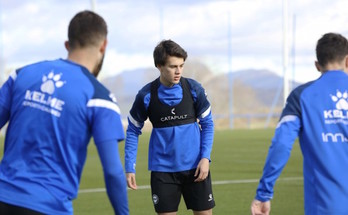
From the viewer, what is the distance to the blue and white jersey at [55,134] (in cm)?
399

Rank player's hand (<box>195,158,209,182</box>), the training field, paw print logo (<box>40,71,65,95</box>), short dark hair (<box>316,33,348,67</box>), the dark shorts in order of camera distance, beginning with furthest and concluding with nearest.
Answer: the training field < player's hand (<box>195,158,209,182</box>) < short dark hair (<box>316,33,348,67</box>) < paw print logo (<box>40,71,65,95</box>) < the dark shorts

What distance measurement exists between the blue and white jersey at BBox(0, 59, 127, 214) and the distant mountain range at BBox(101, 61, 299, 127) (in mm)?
38541

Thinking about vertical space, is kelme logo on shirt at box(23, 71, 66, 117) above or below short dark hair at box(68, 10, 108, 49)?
below

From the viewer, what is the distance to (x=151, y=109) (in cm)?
681

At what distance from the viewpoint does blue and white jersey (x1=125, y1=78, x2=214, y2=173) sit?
6.69 metres

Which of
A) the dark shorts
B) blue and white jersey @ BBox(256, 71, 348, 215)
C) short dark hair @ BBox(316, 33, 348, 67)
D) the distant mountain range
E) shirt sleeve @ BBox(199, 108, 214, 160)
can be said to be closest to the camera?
the dark shorts

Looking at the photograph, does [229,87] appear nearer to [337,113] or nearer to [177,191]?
[177,191]

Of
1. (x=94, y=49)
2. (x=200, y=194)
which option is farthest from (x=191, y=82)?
(x=94, y=49)

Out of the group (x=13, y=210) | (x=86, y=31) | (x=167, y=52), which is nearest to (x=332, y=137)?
(x=86, y=31)

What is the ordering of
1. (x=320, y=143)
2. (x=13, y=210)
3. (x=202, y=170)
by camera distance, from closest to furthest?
(x=13, y=210) < (x=320, y=143) < (x=202, y=170)

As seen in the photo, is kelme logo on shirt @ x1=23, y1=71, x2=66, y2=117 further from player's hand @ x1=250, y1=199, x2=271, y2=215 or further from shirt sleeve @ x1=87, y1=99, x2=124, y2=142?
player's hand @ x1=250, y1=199, x2=271, y2=215

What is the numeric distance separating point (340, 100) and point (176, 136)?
226 centimetres

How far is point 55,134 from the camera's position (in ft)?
13.2

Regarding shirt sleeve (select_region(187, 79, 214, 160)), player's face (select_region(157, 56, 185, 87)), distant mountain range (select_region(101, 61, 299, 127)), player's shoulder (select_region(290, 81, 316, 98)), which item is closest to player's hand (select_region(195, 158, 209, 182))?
shirt sleeve (select_region(187, 79, 214, 160))
